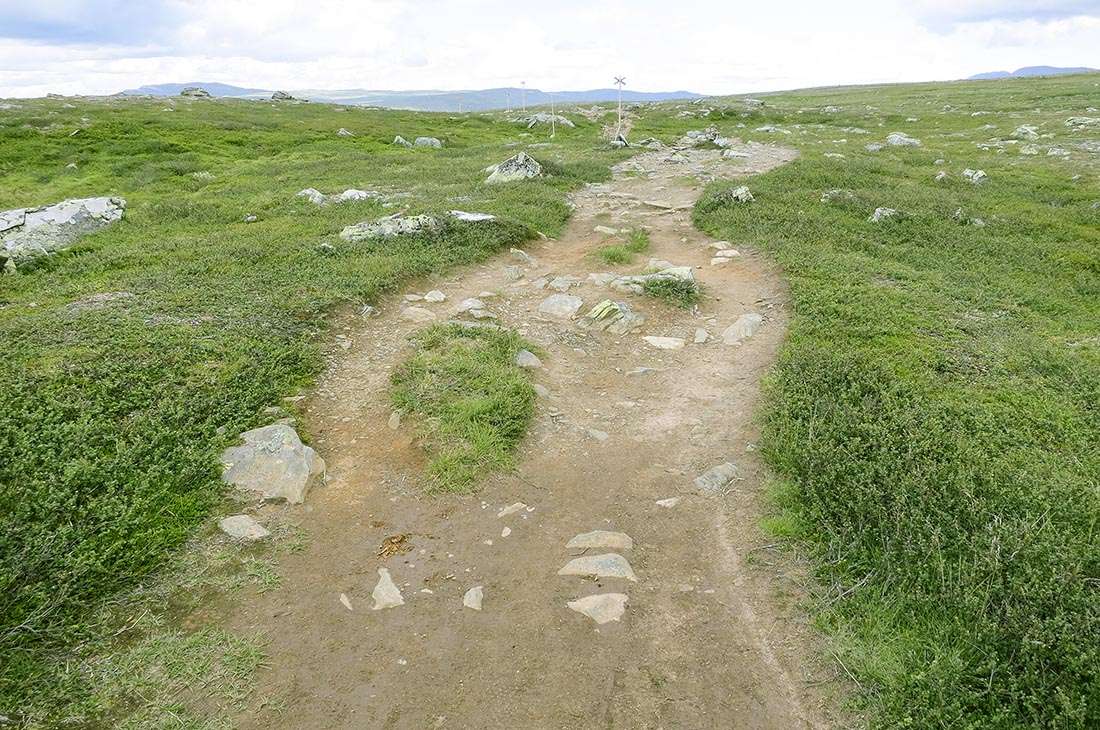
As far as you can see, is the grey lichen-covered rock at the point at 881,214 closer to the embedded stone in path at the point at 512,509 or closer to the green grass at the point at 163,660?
the embedded stone in path at the point at 512,509

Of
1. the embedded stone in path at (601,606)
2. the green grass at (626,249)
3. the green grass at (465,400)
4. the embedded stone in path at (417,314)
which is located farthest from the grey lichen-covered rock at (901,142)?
the embedded stone in path at (601,606)

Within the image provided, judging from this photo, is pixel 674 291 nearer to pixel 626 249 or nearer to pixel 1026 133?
pixel 626 249

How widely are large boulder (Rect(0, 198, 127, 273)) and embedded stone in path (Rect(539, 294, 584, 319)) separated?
568 inches

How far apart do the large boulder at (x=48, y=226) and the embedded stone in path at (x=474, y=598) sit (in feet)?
57.2

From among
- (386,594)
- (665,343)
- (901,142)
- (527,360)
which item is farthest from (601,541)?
(901,142)

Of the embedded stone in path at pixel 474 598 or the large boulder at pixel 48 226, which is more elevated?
the large boulder at pixel 48 226

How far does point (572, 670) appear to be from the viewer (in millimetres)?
5598

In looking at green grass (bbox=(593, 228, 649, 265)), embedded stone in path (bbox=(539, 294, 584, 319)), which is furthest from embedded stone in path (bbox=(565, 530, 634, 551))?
green grass (bbox=(593, 228, 649, 265))

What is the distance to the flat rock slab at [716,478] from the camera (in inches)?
323

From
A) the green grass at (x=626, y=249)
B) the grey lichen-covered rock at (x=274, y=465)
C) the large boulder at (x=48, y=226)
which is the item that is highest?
the large boulder at (x=48, y=226)

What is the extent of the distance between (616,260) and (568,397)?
813cm

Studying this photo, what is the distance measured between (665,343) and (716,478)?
4.89 metres

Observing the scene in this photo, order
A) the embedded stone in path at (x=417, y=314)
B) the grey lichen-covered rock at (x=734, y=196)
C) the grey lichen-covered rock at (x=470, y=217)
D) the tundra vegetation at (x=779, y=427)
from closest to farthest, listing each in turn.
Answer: the tundra vegetation at (x=779, y=427) → the embedded stone in path at (x=417, y=314) → the grey lichen-covered rock at (x=470, y=217) → the grey lichen-covered rock at (x=734, y=196)

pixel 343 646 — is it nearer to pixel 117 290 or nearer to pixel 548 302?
pixel 548 302
